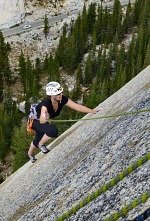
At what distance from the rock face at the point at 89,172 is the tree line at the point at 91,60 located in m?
55.9

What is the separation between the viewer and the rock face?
7957 mm

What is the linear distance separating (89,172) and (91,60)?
85891 millimetres

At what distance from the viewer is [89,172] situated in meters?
10.2

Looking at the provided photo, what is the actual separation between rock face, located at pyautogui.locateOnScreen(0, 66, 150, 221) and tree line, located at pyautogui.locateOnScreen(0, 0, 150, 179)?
55.9 m

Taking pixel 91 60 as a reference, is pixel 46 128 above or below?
above

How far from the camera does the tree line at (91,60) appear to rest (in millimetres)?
80312

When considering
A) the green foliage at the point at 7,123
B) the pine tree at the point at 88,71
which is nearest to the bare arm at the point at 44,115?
the green foliage at the point at 7,123

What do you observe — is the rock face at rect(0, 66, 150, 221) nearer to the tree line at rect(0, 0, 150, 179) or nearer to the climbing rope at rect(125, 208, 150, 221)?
the climbing rope at rect(125, 208, 150, 221)

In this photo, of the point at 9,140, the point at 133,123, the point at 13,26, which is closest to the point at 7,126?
the point at 9,140

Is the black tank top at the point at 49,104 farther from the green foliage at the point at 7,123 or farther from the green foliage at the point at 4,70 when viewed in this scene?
the green foliage at the point at 4,70

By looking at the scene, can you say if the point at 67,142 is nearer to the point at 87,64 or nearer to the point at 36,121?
the point at 36,121

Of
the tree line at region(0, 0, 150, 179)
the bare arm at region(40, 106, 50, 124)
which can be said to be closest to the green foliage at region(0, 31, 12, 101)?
the tree line at region(0, 0, 150, 179)

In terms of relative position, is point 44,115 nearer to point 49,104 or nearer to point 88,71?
point 49,104

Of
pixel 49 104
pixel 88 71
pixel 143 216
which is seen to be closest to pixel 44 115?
pixel 49 104
